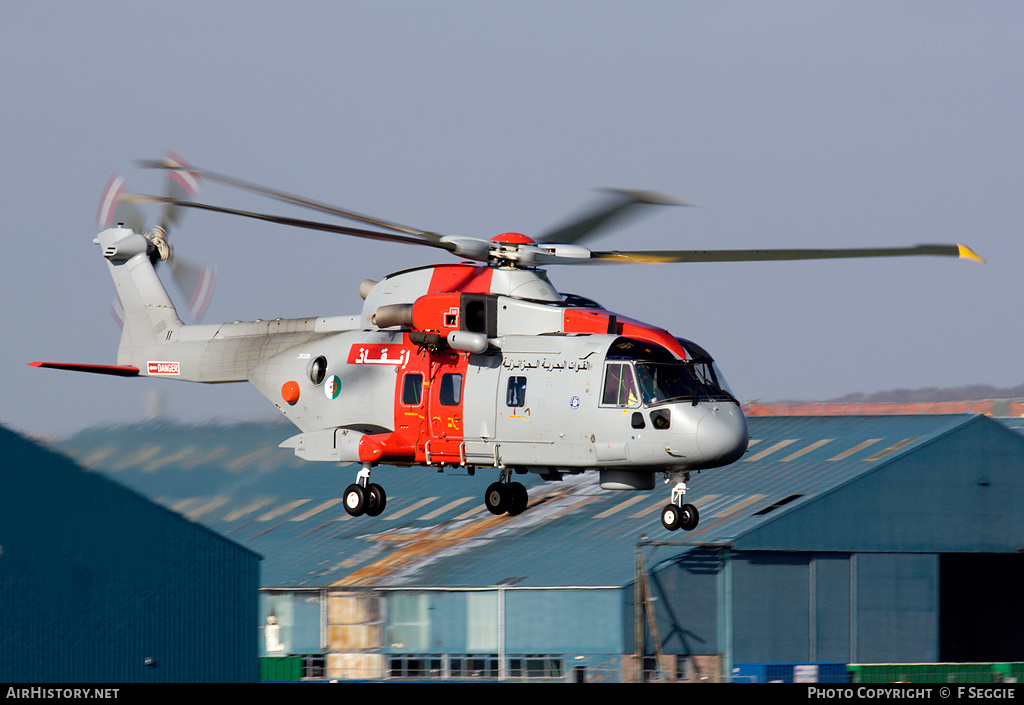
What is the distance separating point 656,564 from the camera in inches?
1754

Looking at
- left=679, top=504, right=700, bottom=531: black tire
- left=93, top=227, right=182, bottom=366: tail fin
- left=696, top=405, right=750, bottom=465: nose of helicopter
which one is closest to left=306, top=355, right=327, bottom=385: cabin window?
left=93, top=227, right=182, bottom=366: tail fin

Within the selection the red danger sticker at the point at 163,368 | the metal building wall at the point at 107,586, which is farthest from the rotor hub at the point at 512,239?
the metal building wall at the point at 107,586

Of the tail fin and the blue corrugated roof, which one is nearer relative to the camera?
the tail fin

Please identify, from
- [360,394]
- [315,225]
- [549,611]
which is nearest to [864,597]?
[549,611]

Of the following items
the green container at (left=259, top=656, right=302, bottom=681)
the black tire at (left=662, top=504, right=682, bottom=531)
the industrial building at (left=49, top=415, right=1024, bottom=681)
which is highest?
the black tire at (left=662, top=504, right=682, bottom=531)

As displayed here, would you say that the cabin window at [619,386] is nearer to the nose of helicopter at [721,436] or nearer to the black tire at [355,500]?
the nose of helicopter at [721,436]

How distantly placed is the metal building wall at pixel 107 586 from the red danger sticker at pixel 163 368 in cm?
470

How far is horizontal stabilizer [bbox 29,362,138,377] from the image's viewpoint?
104 feet

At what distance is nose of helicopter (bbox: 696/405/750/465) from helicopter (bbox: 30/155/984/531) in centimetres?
3

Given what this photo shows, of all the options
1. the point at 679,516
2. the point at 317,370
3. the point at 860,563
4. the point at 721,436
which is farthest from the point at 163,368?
the point at 860,563

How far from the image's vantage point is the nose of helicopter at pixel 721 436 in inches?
1028

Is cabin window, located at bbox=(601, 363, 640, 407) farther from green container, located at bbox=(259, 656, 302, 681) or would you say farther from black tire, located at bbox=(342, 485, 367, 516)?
green container, located at bbox=(259, 656, 302, 681)

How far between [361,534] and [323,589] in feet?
13.7
